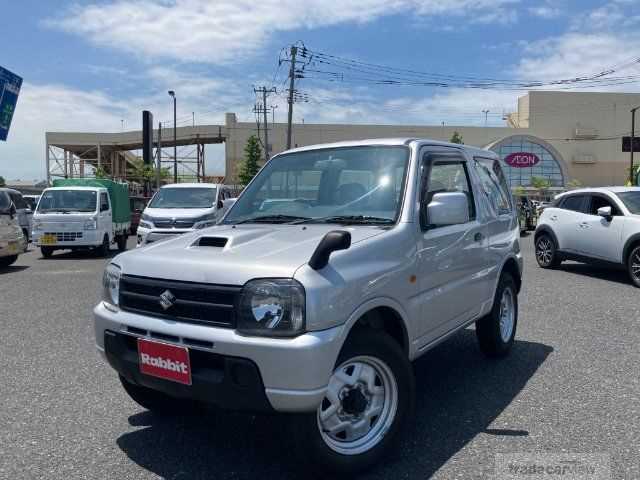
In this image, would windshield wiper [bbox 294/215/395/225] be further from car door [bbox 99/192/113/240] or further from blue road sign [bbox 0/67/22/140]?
blue road sign [bbox 0/67/22/140]

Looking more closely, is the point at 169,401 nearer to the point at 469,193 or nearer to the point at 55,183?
the point at 469,193

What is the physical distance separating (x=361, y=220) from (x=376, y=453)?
4.59 feet

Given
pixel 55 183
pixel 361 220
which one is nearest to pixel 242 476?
pixel 361 220

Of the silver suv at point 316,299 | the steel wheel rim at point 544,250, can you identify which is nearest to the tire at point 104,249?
the steel wheel rim at point 544,250

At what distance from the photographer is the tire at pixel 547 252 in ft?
39.1

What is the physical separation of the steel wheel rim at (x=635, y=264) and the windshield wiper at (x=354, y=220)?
7.73 m

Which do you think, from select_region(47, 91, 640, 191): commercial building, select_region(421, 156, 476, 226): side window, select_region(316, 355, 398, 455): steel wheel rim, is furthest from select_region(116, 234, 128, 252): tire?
select_region(47, 91, 640, 191): commercial building

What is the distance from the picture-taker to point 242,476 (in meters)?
3.13

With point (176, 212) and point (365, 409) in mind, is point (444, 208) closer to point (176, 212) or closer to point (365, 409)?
point (365, 409)

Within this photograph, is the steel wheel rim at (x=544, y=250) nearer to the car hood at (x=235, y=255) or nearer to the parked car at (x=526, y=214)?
the car hood at (x=235, y=255)

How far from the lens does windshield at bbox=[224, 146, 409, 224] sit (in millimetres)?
3777

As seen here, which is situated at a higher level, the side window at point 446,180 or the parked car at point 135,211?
the side window at point 446,180

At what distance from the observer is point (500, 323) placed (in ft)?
17.3

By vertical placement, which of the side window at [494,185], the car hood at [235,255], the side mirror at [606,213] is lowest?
the car hood at [235,255]
